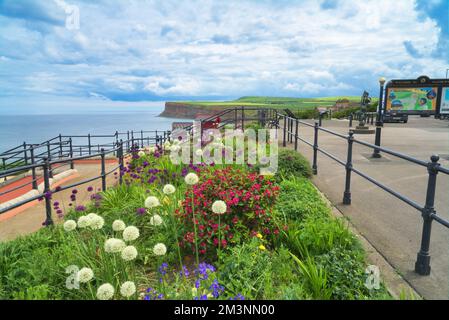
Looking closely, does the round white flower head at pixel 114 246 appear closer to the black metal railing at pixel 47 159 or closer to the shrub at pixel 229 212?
the shrub at pixel 229 212

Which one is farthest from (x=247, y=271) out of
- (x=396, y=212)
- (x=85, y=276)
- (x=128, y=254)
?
(x=396, y=212)

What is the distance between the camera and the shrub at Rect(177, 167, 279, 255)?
337 centimetres

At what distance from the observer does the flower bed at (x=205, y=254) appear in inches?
102

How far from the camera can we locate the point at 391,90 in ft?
38.5

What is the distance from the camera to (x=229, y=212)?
Result: 11.3 ft

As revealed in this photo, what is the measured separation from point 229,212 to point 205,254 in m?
0.49

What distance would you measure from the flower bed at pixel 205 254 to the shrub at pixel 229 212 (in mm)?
11

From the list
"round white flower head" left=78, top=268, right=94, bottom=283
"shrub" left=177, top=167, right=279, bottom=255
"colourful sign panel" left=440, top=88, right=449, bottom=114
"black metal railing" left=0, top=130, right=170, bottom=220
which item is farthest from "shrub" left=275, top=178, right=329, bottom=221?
"colourful sign panel" left=440, top=88, right=449, bottom=114

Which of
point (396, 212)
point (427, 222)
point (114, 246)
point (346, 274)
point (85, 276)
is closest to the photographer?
point (85, 276)

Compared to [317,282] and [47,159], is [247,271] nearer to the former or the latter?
[317,282]

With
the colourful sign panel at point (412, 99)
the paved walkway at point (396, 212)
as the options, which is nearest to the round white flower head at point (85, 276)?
the paved walkway at point (396, 212)

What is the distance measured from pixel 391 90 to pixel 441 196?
23.9ft

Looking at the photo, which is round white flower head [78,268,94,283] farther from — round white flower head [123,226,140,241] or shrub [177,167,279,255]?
shrub [177,167,279,255]

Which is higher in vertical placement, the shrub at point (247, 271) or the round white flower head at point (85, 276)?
the round white flower head at point (85, 276)
